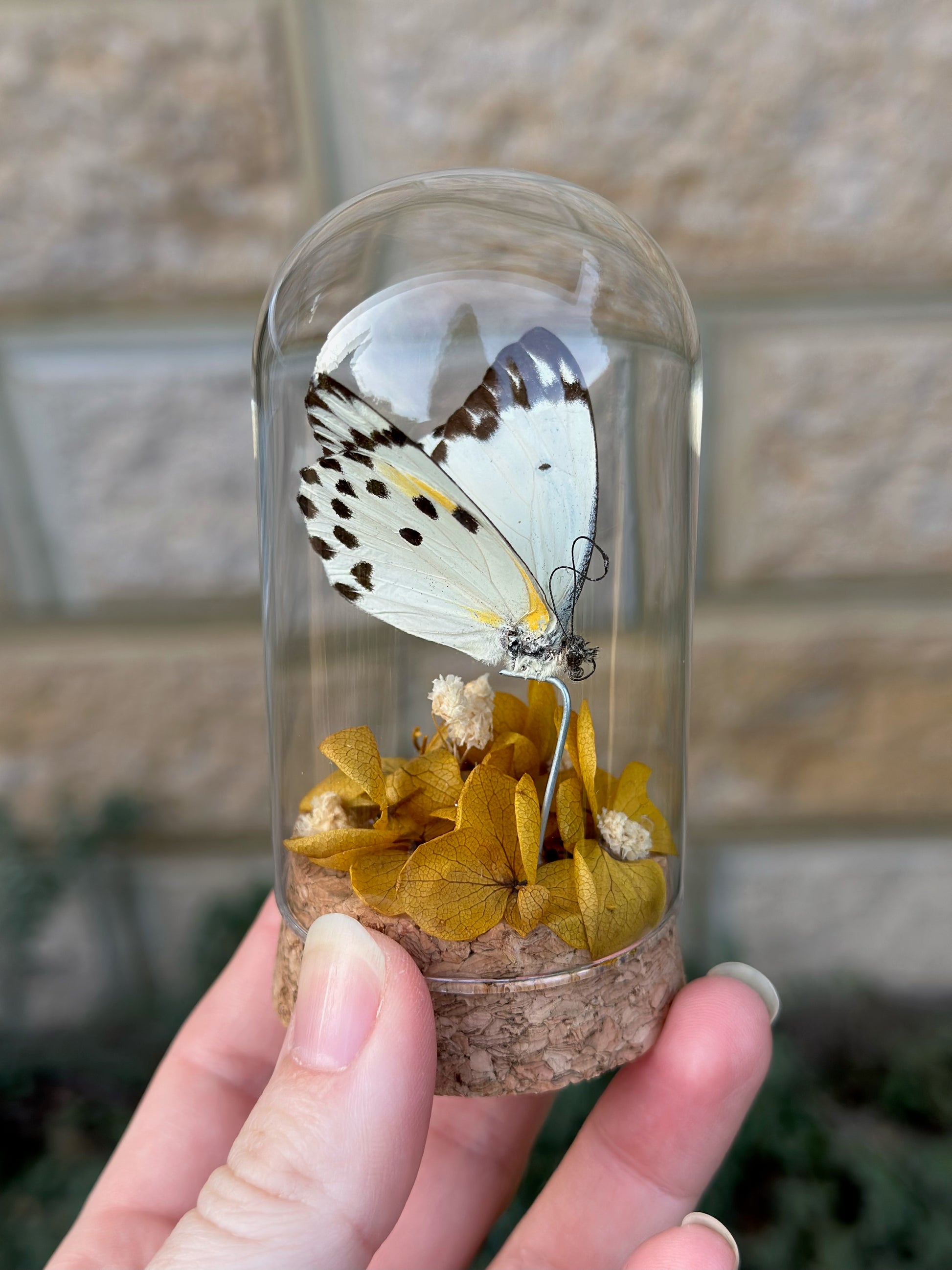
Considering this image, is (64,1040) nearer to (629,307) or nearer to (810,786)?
(810,786)

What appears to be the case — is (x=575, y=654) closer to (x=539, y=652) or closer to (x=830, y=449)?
(x=539, y=652)

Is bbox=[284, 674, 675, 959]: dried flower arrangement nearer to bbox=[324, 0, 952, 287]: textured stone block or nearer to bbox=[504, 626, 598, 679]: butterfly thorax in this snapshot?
bbox=[504, 626, 598, 679]: butterfly thorax

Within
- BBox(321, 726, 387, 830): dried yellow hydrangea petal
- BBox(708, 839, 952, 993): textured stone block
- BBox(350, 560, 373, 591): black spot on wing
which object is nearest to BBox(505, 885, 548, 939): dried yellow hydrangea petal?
BBox(321, 726, 387, 830): dried yellow hydrangea petal

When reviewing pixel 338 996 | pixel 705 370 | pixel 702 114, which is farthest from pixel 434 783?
pixel 702 114

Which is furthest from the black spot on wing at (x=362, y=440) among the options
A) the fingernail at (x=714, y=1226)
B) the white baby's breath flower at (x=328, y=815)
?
the fingernail at (x=714, y=1226)

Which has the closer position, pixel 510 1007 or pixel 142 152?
pixel 510 1007

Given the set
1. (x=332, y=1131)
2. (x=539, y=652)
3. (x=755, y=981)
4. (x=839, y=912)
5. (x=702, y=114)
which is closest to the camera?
(x=332, y=1131)

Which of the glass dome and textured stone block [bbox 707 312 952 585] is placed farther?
textured stone block [bbox 707 312 952 585]

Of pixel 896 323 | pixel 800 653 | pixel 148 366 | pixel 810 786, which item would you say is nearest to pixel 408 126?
Result: pixel 148 366

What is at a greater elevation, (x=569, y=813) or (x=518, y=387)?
(x=518, y=387)
